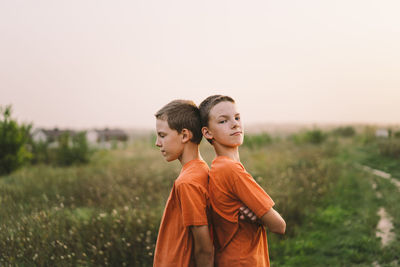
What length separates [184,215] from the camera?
1927 millimetres

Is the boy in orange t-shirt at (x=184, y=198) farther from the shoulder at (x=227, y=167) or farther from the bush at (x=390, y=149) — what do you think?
the bush at (x=390, y=149)

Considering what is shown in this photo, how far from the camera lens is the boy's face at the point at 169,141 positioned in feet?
7.09

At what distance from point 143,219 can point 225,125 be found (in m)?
3.25

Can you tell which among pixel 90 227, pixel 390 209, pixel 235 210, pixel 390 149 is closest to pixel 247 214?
pixel 235 210

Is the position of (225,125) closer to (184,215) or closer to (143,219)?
(184,215)

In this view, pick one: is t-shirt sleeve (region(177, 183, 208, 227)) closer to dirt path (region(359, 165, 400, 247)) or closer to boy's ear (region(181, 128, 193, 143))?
boy's ear (region(181, 128, 193, 143))

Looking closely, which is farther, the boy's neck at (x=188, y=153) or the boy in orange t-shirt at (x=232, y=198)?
the boy's neck at (x=188, y=153)

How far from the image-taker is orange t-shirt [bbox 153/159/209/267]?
6.30 feet

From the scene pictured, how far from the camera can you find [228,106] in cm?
213

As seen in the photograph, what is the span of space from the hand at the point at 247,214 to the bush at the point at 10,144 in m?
12.6

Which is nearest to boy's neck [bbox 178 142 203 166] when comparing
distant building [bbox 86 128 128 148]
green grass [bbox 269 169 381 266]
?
green grass [bbox 269 169 381 266]

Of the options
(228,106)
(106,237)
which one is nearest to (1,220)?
(106,237)

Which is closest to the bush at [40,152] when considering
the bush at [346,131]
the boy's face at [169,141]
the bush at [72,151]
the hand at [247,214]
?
the bush at [72,151]

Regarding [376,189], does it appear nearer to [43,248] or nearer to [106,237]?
[106,237]
